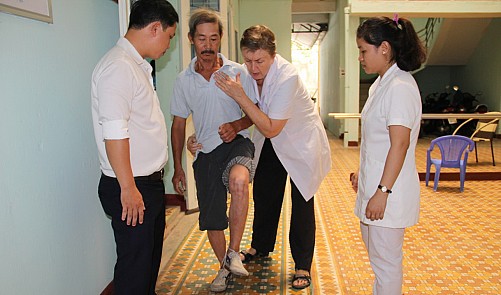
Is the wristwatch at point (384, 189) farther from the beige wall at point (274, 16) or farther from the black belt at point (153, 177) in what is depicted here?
the beige wall at point (274, 16)

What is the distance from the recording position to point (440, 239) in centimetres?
324

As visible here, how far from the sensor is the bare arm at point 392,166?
1.62 meters

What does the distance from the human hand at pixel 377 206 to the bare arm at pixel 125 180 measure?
0.91m

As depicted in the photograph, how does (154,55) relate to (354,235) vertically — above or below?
above

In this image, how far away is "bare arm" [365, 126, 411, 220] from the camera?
63.6 inches

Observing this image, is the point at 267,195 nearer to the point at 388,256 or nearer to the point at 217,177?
the point at 217,177

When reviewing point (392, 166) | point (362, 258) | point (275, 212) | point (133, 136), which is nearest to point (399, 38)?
point (392, 166)

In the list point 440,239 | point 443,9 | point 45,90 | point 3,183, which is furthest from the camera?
point 443,9

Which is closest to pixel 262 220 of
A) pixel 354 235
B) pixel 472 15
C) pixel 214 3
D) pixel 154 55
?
pixel 354 235

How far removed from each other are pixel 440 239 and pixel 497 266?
534 mm

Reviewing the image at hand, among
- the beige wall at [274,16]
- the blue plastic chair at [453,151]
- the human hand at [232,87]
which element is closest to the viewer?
the human hand at [232,87]

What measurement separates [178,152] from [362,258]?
4.78 ft

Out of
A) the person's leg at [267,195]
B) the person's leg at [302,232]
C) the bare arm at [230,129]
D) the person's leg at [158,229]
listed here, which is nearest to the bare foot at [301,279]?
the person's leg at [302,232]

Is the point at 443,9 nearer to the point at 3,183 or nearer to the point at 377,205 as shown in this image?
the point at 377,205
